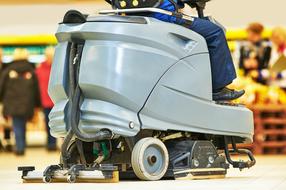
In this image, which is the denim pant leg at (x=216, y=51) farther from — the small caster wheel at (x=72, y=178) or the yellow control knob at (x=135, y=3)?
the small caster wheel at (x=72, y=178)

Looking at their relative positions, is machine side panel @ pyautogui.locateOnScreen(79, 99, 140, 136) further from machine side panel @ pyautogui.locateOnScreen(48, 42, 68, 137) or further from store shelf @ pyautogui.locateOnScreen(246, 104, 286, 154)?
store shelf @ pyautogui.locateOnScreen(246, 104, 286, 154)

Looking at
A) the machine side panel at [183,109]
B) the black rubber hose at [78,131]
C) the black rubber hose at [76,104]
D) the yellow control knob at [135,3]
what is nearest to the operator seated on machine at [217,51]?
the machine side panel at [183,109]

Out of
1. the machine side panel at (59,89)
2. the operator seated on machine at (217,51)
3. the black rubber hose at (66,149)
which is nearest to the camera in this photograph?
the black rubber hose at (66,149)

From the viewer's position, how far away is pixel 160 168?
5.71m

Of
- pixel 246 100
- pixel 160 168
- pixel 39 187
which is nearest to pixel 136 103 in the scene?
pixel 160 168

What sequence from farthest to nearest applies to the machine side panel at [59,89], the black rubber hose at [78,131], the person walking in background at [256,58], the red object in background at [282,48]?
1. the person walking in background at [256,58]
2. the red object in background at [282,48]
3. the machine side panel at [59,89]
4. the black rubber hose at [78,131]

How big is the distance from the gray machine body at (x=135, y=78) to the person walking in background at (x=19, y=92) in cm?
758

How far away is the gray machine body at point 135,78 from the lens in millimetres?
5566

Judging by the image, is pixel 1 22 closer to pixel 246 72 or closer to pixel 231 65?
pixel 246 72

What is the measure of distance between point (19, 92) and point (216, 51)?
7.98 meters

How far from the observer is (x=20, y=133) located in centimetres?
1330

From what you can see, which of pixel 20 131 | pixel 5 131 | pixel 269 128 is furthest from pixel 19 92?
pixel 269 128

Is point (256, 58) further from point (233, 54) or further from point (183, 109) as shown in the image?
point (183, 109)

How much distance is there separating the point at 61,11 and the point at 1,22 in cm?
122
